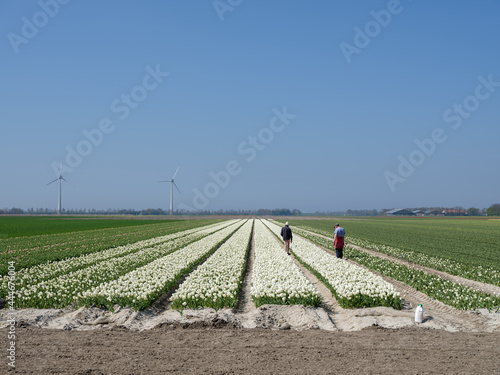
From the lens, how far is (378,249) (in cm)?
2864

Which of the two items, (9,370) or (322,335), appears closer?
(9,370)

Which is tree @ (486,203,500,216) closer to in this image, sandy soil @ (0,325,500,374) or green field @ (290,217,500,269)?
green field @ (290,217,500,269)

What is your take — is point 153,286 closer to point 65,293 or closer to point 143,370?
point 65,293

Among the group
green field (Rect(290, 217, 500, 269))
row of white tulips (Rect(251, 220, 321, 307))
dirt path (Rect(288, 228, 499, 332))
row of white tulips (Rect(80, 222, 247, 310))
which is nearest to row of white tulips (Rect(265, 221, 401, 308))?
dirt path (Rect(288, 228, 499, 332))

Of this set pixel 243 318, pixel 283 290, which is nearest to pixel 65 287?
pixel 243 318

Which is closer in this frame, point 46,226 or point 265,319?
point 265,319

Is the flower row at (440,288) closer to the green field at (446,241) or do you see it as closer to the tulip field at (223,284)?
the tulip field at (223,284)

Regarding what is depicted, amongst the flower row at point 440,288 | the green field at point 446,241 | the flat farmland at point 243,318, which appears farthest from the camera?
the green field at point 446,241

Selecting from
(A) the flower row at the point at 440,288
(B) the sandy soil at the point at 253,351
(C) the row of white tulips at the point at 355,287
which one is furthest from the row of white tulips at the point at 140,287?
(A) the flower row at the point at 440,288

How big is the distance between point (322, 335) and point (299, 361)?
188 centimetres

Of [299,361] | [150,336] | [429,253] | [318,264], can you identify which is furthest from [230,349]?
[429,253]

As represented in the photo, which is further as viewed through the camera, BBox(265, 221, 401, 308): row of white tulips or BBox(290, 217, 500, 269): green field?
BBox(290, 217, 500, 269): green field

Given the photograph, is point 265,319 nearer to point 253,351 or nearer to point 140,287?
point 253,351

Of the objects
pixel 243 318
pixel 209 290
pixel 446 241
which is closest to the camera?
pixel 243 318
